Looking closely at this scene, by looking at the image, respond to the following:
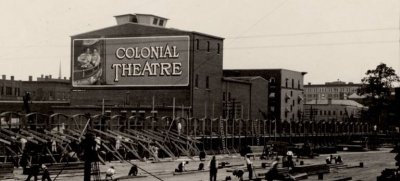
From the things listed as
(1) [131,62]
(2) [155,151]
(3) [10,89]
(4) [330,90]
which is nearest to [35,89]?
(3) [10,89]

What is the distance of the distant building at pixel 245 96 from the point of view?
80.8 meters

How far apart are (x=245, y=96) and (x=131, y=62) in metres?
20.5

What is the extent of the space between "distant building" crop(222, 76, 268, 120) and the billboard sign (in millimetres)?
9098

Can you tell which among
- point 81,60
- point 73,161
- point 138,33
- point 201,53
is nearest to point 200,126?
point 201,53

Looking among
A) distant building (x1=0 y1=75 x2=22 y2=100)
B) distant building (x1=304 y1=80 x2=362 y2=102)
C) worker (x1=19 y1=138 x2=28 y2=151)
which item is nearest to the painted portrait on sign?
distant building (x1=0 y1=75 x2=22 y2=100)

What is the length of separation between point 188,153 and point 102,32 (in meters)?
34.0

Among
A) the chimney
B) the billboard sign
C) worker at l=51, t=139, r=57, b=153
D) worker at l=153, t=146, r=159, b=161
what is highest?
the chimney

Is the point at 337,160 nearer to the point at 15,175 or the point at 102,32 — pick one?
the point at 15,175

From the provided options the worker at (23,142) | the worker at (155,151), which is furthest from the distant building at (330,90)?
the worker at (23,142)

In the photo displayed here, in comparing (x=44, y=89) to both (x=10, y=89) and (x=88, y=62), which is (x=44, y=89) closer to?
(x=10, y=89)

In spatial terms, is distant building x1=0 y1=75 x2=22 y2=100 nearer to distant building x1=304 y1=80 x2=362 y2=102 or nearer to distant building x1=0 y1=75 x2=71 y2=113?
distant building x1=0 y1=75 x2=71 y2=113

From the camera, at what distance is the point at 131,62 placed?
75812mm

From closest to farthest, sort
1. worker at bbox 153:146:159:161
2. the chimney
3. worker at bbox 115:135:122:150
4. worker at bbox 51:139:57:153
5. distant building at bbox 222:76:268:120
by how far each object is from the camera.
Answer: worker at bbox 51:139:57:153 → worker at bbox 115:135:122:150 → worker at bbox 153:146:159:161 → the chimney → distant building at bbox 222:76:268:120

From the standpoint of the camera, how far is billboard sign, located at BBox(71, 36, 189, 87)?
7331 cm
